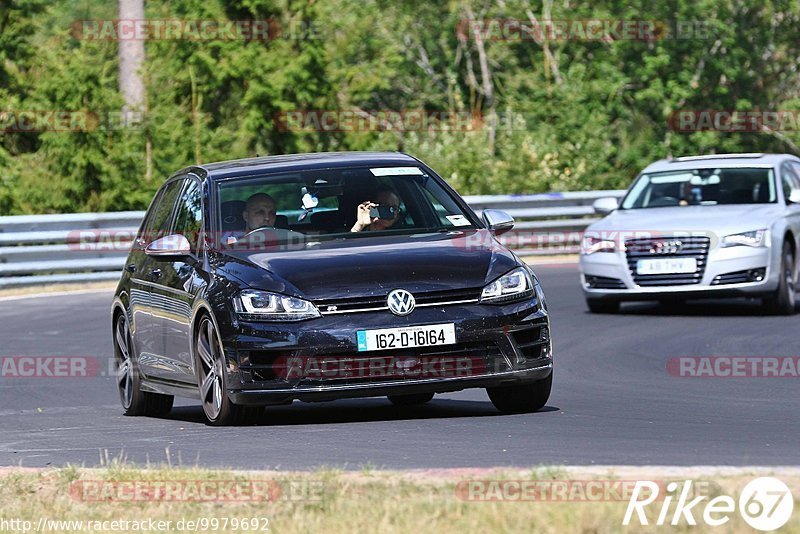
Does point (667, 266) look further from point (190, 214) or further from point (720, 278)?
point (190, 214)

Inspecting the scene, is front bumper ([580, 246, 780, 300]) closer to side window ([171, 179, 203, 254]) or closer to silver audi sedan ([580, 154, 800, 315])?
silver audi sedan ([580, 154, 800, 315])

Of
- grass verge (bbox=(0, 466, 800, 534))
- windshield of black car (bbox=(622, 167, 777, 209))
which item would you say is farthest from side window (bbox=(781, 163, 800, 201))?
grass verge (bbox=(0, 466, 800, 534))

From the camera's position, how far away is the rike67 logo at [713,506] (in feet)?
19.7

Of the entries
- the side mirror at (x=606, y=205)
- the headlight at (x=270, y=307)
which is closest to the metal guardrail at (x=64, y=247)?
the side mirror at (x=606, y=205)

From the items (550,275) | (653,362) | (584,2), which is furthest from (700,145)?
(653,362)

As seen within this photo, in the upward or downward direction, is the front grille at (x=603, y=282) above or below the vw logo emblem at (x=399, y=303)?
below

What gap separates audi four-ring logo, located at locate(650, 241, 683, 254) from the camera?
1773cm

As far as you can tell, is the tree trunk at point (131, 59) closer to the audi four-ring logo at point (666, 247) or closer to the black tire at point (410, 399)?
the audi four-ring logo at point (666, 247)

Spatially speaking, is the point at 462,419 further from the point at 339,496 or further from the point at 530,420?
the point at 339,496

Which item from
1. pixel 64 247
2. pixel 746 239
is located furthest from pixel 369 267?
pixel 64 247

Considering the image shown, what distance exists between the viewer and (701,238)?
1766 centimetres

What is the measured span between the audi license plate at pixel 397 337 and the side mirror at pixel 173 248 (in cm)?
153

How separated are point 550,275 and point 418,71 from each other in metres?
22.0

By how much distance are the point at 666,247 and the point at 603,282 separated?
0.89m
